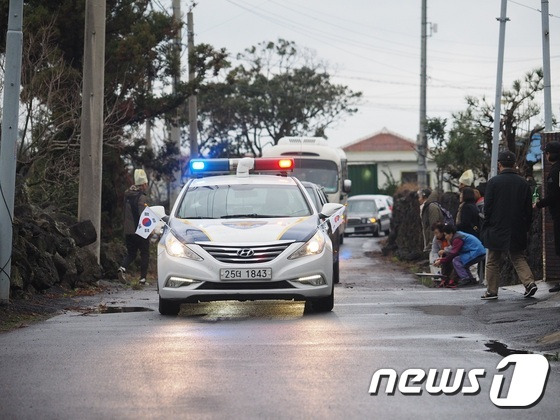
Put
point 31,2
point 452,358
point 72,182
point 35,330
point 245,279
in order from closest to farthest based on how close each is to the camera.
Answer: point 452,358 < point 35,330 < point 245,279 < point 72,182 < point 31,2

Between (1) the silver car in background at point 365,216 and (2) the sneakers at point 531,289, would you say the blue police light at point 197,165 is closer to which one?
(2) the sneakers at point 531,289

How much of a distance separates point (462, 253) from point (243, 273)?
7.74 metres

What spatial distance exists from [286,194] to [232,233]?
5.56 feet

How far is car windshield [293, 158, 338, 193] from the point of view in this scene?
4150 cm

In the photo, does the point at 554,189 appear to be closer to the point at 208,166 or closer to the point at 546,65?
the point at 208,166

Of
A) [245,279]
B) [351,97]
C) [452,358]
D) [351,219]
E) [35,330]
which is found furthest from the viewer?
[351,97]

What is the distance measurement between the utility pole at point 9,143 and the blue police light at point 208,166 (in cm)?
458

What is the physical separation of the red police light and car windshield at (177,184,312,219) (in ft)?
8.80

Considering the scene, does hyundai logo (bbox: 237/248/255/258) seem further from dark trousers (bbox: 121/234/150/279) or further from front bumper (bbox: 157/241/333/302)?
dark trousers (bbox: 121/234/150/279)

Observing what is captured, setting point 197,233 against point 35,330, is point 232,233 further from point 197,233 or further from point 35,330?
point 35,330

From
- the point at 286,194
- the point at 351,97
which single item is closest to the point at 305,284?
the point at 286,194

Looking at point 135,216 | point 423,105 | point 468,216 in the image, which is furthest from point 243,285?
point 423,105

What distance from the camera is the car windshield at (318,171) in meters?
41.5

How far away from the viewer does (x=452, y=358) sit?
10.7 metres
